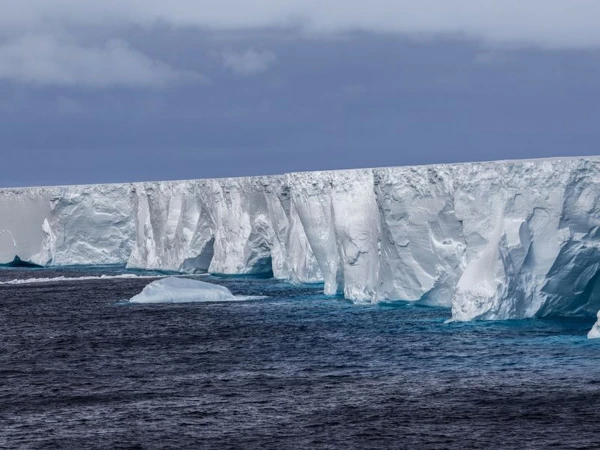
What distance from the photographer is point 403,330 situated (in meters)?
25.4

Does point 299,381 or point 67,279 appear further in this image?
point 67,279

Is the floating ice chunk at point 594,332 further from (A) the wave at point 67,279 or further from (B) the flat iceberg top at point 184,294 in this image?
(A) the wave at point 67,279

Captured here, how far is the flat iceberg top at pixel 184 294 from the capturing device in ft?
117

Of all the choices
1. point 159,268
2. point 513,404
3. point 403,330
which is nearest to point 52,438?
point 513,404

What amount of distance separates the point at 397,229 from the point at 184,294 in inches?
386

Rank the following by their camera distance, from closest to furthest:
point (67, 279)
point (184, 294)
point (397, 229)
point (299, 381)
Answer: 1. point (299, 381)
2. point (397, 229)
3. point (184, 294)
4. point (67, 279)

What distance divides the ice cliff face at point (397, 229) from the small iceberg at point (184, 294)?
Answer: 3.65 m

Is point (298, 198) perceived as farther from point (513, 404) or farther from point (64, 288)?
point (513, 404)

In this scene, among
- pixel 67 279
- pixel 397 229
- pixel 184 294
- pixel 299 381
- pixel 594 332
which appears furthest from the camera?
pixel 67 279

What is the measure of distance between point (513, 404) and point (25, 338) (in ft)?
49.0

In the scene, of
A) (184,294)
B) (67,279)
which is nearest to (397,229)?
(184,294)

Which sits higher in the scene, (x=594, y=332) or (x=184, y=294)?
(x=184, y=294)

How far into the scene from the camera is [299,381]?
18828 mm

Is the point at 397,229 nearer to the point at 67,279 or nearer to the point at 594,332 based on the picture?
the point at 594,332
